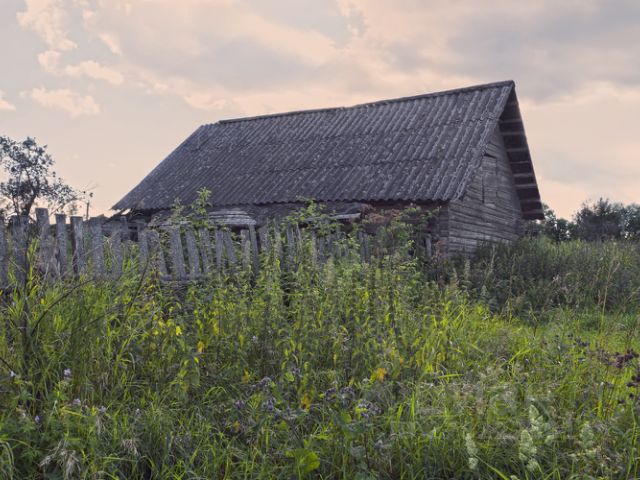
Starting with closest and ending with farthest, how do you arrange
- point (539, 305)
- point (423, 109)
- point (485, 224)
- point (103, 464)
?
1. point (103, 464)
2. point (539, 305)
3. point (485, 224)
4. point (423, 109)

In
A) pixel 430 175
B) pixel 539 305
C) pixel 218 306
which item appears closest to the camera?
pixel 218 306

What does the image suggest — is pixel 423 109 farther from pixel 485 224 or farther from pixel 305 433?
pixel 305 433

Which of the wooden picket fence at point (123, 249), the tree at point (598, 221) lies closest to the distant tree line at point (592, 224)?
the tree at point (598, 221)

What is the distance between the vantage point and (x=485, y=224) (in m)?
16.9

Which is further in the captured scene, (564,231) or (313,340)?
(564,231)

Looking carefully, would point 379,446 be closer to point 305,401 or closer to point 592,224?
point 305,401

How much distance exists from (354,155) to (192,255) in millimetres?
10215

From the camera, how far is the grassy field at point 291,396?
10.3 feet

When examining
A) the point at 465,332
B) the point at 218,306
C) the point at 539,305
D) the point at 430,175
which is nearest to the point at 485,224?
the point at 430,175

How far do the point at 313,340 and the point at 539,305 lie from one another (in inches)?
269

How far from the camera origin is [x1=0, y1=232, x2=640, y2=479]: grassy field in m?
3.14

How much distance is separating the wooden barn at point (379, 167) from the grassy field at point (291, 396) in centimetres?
833

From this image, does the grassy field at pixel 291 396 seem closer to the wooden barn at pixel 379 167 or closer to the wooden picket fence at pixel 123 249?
the wooden picket fence at pixel 123 249

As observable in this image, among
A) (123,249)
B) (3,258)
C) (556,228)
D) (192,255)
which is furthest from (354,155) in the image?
(556,228)
